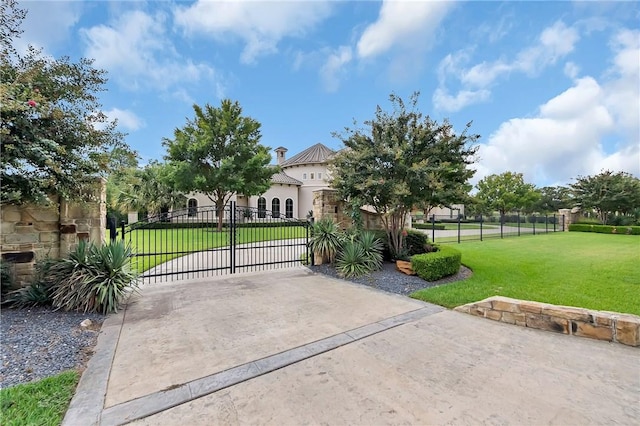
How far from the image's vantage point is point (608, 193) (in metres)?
23.1

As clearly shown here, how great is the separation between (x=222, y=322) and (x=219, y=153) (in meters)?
17.1

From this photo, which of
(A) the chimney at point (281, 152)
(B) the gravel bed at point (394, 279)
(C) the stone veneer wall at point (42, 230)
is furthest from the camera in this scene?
(A) the chimney at point (281, 152)

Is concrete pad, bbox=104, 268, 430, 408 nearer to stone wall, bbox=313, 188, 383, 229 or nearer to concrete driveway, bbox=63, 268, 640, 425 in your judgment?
concrete driveway, bbox=63, 268, 640, 425

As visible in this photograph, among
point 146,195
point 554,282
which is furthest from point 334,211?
point 146,195

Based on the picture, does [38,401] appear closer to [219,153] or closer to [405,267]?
[405,267]

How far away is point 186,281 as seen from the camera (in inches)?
275

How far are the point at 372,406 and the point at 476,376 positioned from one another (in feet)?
4.10

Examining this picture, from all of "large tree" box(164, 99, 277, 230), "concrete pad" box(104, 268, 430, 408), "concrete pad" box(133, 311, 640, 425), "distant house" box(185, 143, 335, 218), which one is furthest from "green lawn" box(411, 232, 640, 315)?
"distant house" box(185, 143, 335, 218)

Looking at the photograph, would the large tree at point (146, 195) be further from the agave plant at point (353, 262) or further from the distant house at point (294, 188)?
the agave plant at point (353, 262)

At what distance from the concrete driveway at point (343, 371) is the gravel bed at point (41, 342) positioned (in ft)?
0.69

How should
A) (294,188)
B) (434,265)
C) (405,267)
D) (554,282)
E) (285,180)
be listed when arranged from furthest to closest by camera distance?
1. (294,188)
2. (285,180)
3. (405,267)
4. (434,265)
5. (554,282)

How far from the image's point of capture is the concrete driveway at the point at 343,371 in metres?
2.35

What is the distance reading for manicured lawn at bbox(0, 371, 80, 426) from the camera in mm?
2205

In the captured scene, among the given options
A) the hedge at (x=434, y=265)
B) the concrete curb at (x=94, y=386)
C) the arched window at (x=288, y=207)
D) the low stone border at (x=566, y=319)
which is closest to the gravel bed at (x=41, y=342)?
→ the concrete curb at (x=94, y=386)
